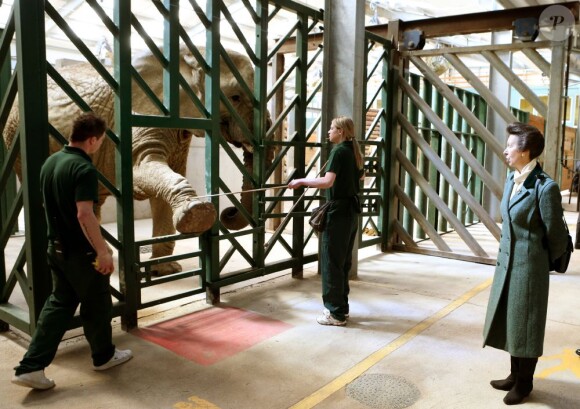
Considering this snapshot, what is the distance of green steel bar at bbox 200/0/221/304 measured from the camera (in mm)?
5109

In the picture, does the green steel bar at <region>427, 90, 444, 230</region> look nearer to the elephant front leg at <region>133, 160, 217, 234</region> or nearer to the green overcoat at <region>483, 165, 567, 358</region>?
the elephant front leg at <region>133, 160, 217, 234</region>

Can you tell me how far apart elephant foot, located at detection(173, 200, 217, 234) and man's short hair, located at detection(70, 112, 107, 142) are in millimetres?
1133

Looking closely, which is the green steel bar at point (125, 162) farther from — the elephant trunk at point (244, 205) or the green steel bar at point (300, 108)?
the green steel bar at point (300, 108)

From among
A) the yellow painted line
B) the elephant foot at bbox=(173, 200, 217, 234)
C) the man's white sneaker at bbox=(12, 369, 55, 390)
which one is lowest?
the yellow painted line

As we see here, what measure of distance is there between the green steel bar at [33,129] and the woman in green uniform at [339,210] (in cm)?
211

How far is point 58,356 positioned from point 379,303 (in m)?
3.07

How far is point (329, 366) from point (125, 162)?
2.31 metres

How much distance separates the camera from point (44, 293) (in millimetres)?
3980

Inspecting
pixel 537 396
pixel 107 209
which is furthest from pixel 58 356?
pixel 107 209

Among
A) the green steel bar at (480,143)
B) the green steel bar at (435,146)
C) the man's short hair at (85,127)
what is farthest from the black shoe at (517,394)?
the green steel bar at (480,143)

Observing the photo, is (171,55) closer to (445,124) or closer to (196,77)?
(196,77)

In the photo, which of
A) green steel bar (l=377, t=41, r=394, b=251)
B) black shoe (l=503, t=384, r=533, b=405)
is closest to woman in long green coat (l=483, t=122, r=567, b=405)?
black shoe (l=503, t=384, r=533, b=405)

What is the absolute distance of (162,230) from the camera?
256 inches

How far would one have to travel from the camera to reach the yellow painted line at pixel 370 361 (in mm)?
3414
